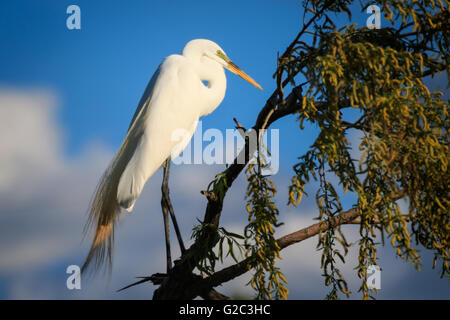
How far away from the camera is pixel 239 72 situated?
4.11 m

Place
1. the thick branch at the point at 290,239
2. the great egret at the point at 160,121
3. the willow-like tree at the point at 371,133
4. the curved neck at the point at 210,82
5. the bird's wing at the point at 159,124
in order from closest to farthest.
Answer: the willow-like tree at the point at 371,133 < the thick branch at the point at 290,239 < the bird's wing at the point at 159,124 < the great egret at the point at 160,121 < the curved neck at the point at 210,82

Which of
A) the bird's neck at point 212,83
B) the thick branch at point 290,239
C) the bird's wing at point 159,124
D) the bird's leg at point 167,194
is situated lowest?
the thick branch at point 290,239

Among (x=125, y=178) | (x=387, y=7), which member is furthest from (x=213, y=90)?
(x=387, y=7)

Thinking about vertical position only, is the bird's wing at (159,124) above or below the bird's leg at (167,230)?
above

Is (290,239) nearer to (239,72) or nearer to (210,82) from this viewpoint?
(210,82)

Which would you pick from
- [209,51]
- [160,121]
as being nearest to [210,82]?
[209,51]

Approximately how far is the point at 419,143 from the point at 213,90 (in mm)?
2361

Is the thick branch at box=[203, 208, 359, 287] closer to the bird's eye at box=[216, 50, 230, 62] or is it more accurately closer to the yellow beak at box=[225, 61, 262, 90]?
the yellow beak at box=[225, 61, 262, 90]

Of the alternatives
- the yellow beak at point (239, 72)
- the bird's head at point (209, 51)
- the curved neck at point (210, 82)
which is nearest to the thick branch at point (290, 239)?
the curved neck at point (210, 82)

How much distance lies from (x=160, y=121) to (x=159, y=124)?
3 cm

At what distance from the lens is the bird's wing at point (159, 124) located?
10.5 feet

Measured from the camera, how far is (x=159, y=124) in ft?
11.3

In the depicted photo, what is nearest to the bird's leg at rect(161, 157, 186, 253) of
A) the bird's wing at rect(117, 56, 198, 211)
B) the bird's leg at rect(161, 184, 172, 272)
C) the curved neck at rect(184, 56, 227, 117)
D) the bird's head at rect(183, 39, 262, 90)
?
the bird's leg at rect(161, 184, 172, 272)

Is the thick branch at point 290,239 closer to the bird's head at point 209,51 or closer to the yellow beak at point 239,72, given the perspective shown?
the yellow beak at point 239,72
